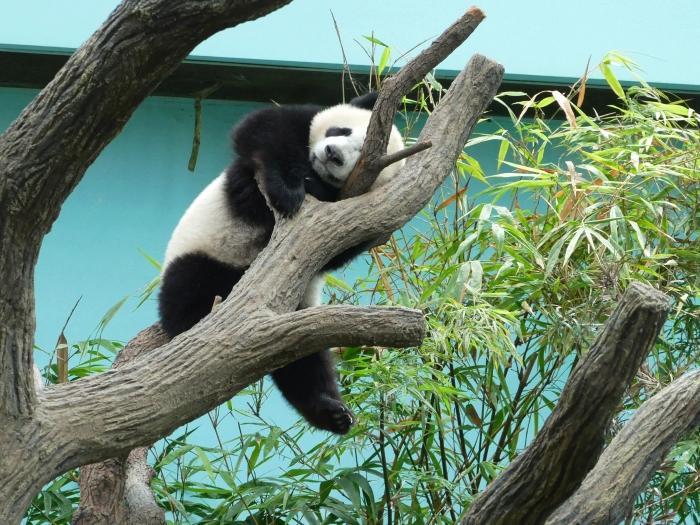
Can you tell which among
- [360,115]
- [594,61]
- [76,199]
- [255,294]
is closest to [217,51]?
[76,199]

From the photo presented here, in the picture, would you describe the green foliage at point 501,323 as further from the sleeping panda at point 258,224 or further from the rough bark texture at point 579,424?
the rough bark texture at point 579,424

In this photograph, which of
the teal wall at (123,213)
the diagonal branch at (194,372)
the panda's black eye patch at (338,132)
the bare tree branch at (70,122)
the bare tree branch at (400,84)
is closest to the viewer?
the bare tree branch at (70,122)

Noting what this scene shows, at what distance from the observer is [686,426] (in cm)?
160

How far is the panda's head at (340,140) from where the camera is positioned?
2248 millimetres

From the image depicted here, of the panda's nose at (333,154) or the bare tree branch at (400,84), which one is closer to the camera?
the bare tree branch at (400,84)

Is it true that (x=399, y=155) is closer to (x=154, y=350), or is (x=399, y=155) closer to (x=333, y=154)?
(x=333, y=154)

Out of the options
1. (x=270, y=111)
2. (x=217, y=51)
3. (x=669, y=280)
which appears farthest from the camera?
(x=217, y=51)

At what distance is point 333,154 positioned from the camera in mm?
2236

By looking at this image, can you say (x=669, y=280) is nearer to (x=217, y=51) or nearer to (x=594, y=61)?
(x=594, y=61)

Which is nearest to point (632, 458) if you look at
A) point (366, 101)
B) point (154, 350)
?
point (154, 350)

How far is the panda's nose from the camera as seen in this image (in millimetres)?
2234

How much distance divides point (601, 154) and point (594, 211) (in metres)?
0.22

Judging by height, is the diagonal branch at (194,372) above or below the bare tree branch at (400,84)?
below

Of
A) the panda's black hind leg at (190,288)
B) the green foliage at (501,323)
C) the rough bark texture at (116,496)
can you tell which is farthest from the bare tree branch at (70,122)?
the green foliage at (501,323)
